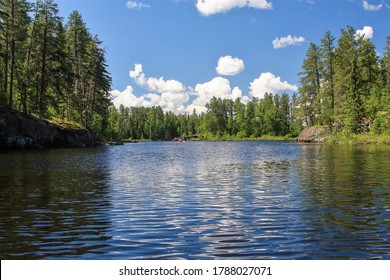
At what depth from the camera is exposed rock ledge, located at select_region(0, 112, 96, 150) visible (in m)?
41.9

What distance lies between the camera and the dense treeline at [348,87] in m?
60.8

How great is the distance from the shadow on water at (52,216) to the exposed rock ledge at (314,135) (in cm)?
5762

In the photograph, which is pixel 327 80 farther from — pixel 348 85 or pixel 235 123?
pixel 235 123

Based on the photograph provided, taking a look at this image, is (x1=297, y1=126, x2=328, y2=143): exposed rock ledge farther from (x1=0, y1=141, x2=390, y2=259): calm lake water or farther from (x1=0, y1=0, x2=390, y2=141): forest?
(x1=0, y1=141, x2=390, y2=259): calm lake water

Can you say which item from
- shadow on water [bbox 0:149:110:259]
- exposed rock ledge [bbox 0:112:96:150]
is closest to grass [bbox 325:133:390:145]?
exposed rock ledge [bbox 0:112:96:150]

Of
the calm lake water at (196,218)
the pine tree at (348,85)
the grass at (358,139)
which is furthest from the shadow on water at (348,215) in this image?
the pine tree at (348,85)

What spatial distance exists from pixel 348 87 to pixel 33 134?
170 feet

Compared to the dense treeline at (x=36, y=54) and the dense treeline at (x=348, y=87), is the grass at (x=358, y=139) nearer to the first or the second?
the dense treeline at (x=348, y=87)

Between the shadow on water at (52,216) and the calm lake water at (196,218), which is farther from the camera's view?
the shadow on water at (52,216)

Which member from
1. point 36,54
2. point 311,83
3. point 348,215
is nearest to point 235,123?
point 311,83

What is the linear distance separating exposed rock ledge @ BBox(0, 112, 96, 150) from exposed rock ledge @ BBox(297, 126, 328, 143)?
43.1 metres

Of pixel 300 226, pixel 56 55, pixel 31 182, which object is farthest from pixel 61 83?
pixel 300 226
